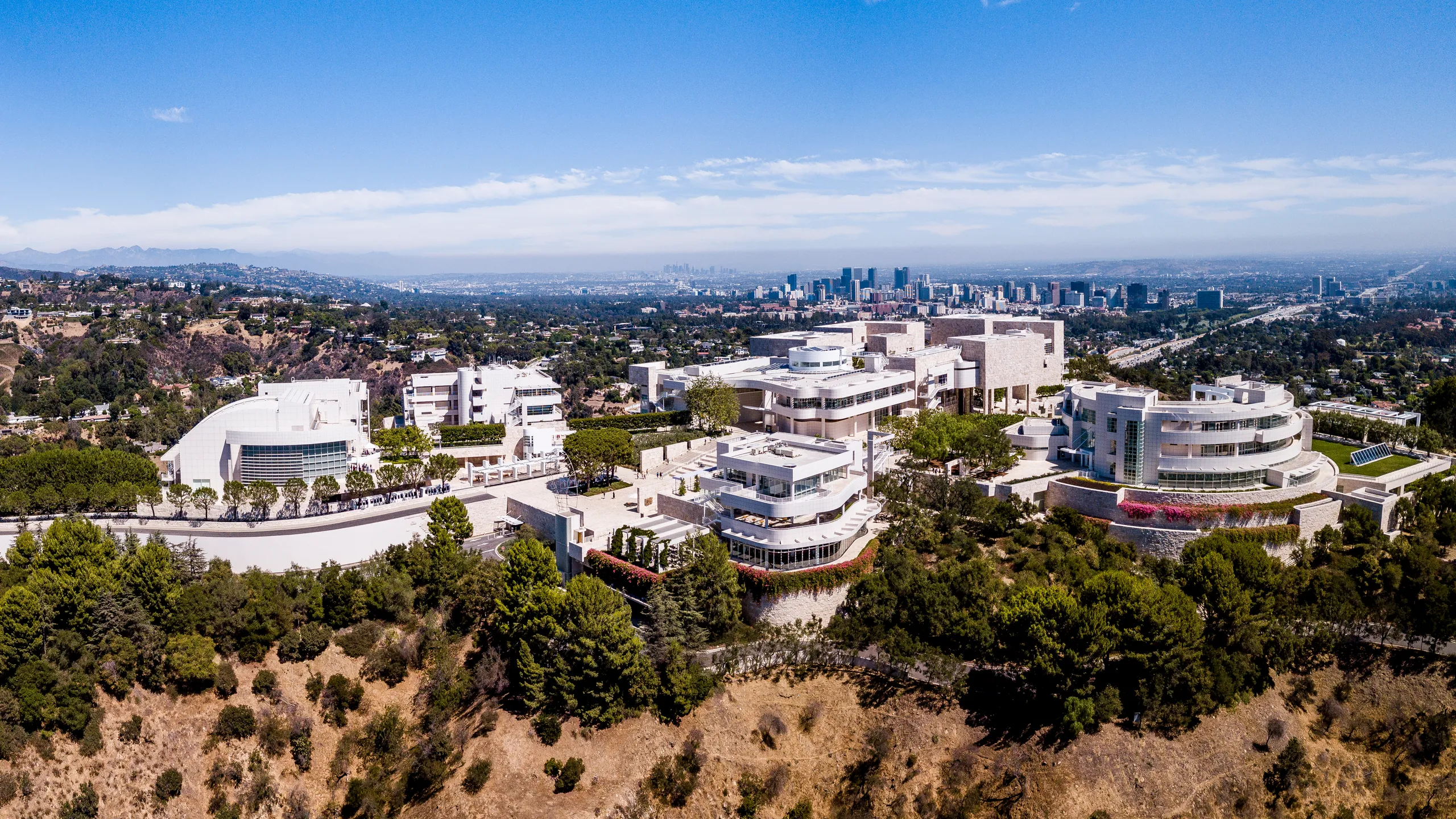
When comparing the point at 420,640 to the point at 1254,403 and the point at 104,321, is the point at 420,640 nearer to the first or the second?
the point at 1254,403

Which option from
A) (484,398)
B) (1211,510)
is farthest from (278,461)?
(1211,510)

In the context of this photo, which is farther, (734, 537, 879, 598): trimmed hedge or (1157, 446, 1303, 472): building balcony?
(1157, 446, 1303, 472): building balcony

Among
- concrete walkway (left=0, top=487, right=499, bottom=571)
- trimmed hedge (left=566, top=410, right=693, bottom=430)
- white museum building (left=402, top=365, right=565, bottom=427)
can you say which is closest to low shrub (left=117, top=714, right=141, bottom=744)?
concrete walkway (left=0, top=487, right=499, bottom=571)

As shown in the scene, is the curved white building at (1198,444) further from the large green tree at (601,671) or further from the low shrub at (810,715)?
the large green tree at (601,671)

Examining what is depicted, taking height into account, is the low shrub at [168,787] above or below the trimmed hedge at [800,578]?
below

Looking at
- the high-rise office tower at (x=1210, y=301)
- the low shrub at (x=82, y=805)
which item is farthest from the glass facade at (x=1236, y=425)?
the high-rise office tower at (x=1210, y=301)

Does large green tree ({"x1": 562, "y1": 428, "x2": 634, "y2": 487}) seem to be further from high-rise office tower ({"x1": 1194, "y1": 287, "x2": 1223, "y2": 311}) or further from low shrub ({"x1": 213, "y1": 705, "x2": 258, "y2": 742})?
high-rise office tower ({"x1": 1194, "y1": 287, "x2": 1223, "y2": 311})
